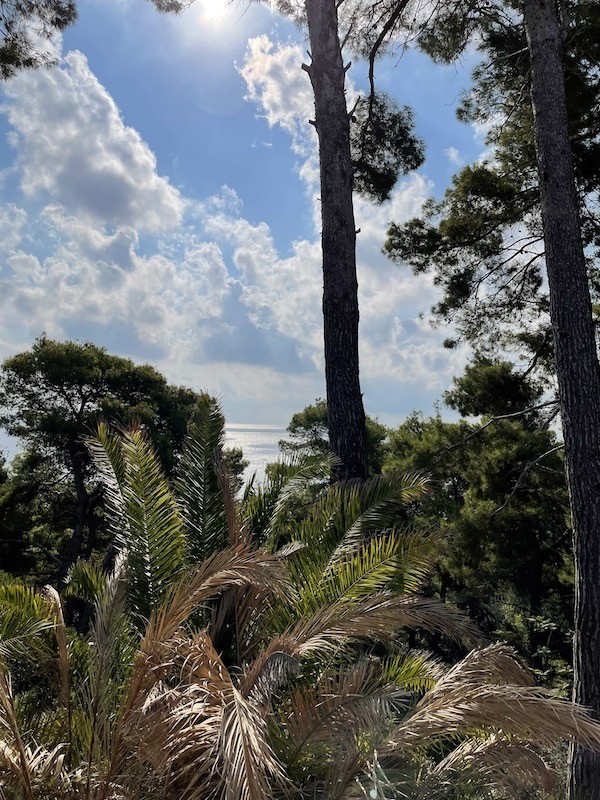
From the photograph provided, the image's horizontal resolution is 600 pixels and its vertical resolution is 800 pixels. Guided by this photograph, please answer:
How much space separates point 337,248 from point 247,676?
5.19 m

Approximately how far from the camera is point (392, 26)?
9.52 metres

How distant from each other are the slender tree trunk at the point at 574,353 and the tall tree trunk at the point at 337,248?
7.17 ft

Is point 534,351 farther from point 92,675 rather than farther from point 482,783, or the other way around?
point 92,675

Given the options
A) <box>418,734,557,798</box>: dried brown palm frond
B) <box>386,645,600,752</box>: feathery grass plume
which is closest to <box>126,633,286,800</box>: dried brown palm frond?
<box>386,645,600,752</box>: feathery grass plume

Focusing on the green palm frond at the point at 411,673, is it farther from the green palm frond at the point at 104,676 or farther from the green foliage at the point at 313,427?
the green foliage at the point at 313,427

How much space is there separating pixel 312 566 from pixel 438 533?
0.95 metres

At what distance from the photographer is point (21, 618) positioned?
379 centimetres

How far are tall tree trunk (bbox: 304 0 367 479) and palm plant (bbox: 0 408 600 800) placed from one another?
1.55 m

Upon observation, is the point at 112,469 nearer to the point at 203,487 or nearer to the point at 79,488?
the point at 203,487

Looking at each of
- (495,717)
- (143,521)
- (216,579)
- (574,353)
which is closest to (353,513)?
(143,521)

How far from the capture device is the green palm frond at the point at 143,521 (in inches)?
180

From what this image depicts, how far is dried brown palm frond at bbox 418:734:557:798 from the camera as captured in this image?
10.1ft

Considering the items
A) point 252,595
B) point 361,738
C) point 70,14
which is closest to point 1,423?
point 70,14

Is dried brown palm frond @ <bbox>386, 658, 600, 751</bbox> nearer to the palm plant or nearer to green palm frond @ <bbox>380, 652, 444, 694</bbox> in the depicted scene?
the palm plant
